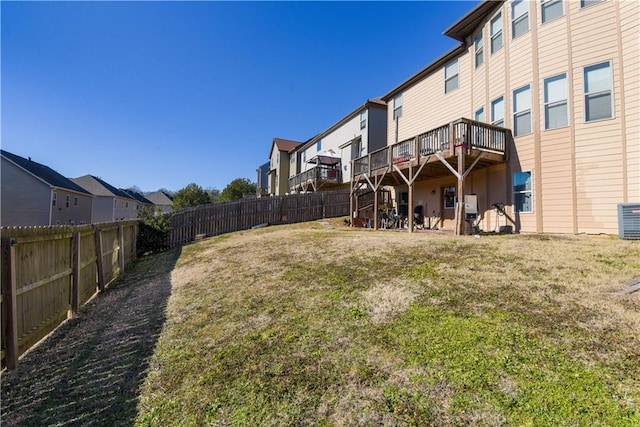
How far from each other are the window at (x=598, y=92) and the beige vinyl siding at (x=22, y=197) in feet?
110

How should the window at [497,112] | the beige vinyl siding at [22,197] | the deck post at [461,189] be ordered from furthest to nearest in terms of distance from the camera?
the beige vinyl siding at [22,197]
the window at [497,112]
the deck post at [461,189]

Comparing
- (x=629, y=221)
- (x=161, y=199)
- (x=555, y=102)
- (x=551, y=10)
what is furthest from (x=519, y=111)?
(x=161, y=199)

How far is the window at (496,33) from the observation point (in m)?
11.0

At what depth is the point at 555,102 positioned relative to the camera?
936 cm

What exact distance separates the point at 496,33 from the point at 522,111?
134 inches

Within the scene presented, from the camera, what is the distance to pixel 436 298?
4.26 metres

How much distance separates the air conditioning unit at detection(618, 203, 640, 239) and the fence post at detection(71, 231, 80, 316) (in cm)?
1202

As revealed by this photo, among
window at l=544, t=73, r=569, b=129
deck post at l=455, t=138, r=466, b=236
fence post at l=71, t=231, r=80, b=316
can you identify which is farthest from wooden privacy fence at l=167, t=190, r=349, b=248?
window at l=544, t=73, r=569, b=129

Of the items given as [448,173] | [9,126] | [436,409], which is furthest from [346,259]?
[448,173]

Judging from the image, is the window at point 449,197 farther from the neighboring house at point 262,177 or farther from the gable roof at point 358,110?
the neighboring house at point 262,177

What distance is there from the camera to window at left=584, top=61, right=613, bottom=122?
27.6 feet

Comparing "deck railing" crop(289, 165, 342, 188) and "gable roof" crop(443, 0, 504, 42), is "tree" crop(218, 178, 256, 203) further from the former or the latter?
"gable roof" crop(443, 0, 504, 42)

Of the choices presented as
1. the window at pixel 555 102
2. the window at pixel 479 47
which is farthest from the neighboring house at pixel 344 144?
the window at pixel 555 102

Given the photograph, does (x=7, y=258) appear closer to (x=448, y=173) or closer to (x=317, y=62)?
(x=448, y=173)
